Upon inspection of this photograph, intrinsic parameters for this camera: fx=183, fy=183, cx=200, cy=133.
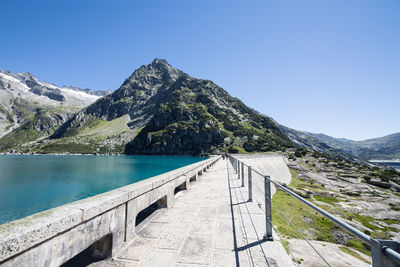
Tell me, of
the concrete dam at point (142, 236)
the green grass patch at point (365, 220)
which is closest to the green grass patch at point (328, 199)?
the green grass patch at point (365, 220)

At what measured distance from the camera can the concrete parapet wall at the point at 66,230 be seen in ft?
7.46

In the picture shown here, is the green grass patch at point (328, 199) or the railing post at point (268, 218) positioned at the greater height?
the railing post at point (268, 218)

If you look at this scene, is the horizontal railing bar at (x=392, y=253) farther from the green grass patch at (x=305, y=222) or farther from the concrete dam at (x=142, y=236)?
the green grass patch at (x=305, y=222)

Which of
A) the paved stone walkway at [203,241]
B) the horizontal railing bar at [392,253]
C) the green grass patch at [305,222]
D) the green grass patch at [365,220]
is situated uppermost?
the horizontal railing bar at [392,253]

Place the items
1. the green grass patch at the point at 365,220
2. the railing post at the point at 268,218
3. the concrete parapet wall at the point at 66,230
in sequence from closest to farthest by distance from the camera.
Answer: the concrete parapet wall at the point at 66,230 → the railing post at the point at 268,218 → the green grass patch at the point at 365,220

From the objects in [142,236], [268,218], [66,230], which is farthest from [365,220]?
[66,230]

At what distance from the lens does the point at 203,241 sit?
4.74 m

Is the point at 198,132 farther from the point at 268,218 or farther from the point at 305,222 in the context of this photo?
the point at 268,218

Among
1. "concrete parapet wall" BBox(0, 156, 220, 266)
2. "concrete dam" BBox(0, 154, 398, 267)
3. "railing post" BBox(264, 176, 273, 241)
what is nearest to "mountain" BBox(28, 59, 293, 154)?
"concrete dam" BBox(0, 154, 398, 267)

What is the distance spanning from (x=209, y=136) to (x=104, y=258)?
13004 centimetres

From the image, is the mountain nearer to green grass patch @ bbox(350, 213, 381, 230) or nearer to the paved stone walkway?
green grass patch @ bbox(350, 213, 381, 230)

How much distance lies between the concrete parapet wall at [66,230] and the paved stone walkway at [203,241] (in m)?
0.63

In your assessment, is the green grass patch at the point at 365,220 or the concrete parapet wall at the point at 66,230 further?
the green grass patch at the point at 365,220

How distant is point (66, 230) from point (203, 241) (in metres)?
3.13
